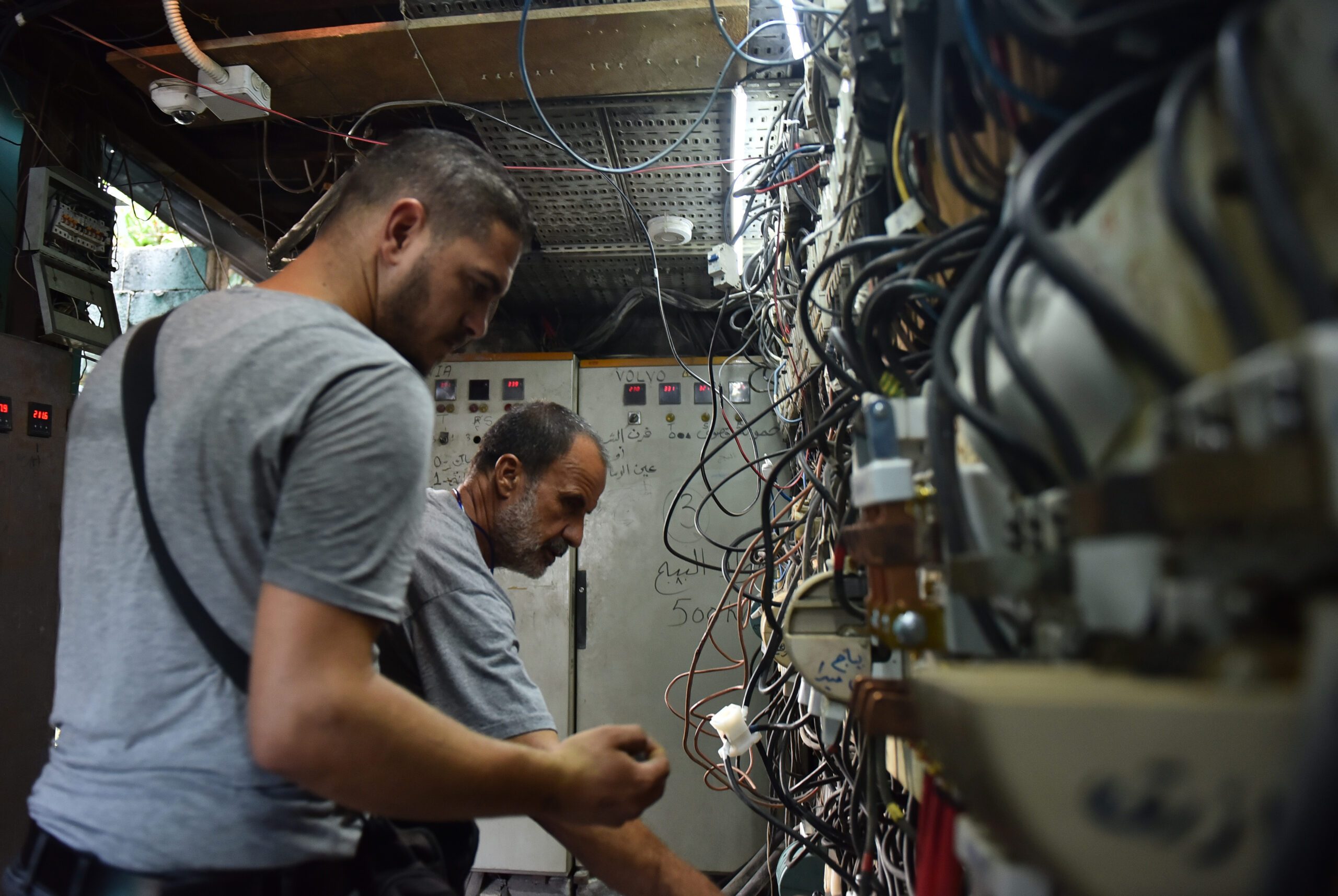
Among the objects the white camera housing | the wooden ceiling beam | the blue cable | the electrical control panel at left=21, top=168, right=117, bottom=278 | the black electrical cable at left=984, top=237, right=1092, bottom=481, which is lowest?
the black electrical cable at left=984, top=237, right=1092, bottom=481

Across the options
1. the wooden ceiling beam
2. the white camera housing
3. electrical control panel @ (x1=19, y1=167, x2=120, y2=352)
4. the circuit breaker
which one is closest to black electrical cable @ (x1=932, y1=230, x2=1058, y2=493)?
Result: the wooden ceiling beam

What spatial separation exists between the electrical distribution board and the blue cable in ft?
7.86

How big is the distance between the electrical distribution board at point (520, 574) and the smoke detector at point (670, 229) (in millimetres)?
744

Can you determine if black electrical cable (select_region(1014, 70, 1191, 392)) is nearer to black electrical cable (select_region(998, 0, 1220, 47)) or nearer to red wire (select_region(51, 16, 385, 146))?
black electrical cable (select_region(998, 0, 1220, 47))

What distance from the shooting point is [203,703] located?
2.25 feet

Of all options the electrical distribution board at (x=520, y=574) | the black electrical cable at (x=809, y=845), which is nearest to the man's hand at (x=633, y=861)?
the black electrical cable at (x=809, y=845)

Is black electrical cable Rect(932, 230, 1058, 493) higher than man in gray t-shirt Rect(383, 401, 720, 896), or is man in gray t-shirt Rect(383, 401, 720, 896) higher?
black electrical cable Rect(932, 230, 1058, 493)

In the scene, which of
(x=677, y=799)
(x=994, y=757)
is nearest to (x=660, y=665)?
(x=677, y=799)

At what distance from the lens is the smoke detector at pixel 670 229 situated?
252 cm

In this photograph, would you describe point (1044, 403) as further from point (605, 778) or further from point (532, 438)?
point (532, 438)

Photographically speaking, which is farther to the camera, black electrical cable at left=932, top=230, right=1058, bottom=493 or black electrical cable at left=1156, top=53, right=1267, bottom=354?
black electrical cable at left=932, top=230, right=1058, bottom=493

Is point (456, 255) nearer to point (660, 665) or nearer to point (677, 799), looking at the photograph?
point (660, 665)

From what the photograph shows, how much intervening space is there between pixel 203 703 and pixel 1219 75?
0.89 metres

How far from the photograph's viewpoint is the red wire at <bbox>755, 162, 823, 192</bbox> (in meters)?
1.33
